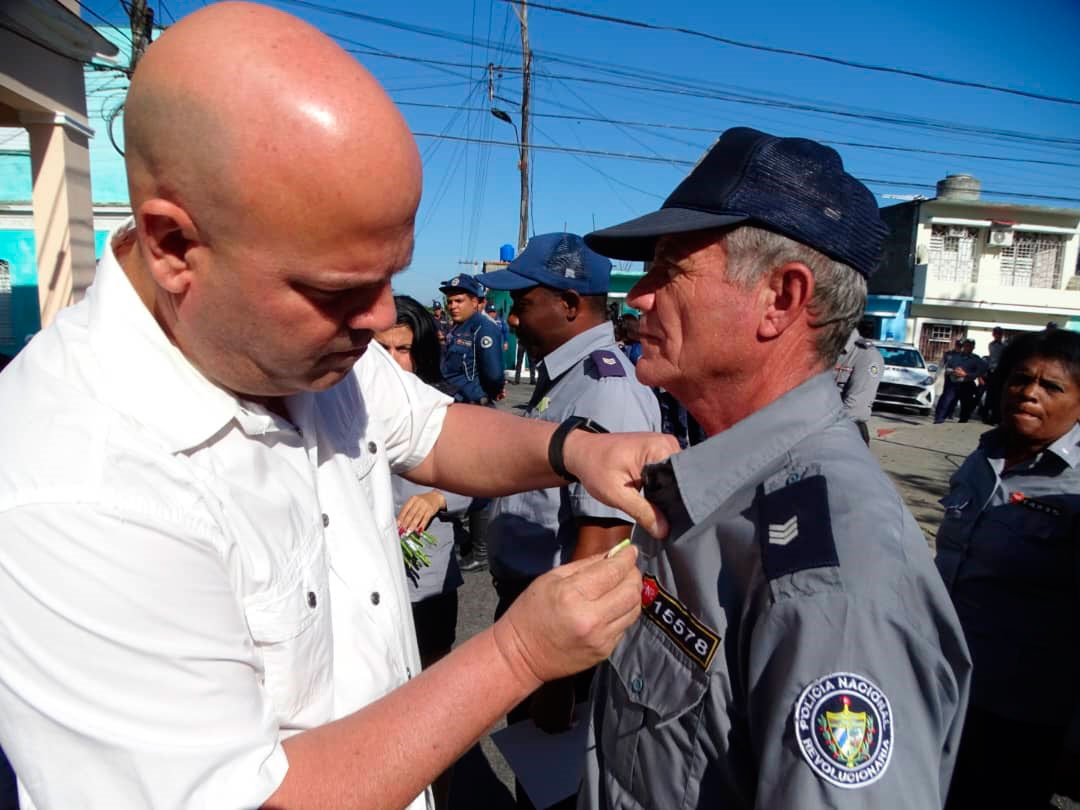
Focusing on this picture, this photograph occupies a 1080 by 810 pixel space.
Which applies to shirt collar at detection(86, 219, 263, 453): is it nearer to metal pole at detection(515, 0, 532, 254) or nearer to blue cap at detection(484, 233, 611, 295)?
blue cap at detection(484, 233, 611, 295)

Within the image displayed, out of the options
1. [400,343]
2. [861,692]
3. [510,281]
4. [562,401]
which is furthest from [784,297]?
[400,343]

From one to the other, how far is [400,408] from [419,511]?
1.42 meters

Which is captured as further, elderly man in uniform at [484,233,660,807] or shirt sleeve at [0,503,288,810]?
elderly man in uniform at [484,233,660,807]

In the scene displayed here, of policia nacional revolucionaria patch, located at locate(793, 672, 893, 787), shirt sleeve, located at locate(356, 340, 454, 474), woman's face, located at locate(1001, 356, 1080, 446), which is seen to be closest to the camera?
policia nacional revolucionaria patch, located at locate(793, 672, 893, 787)

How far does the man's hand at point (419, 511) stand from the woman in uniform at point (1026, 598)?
92.0 inches

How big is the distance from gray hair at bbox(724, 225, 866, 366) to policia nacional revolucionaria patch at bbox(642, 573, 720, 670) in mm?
687

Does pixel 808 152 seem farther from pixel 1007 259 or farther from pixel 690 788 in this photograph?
pixel 1007 259

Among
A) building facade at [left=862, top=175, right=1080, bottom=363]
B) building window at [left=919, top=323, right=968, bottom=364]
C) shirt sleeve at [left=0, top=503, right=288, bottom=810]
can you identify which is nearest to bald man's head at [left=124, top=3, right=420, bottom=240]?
shirt sleeve at [left=0, top=503, right=288, bottom=810]

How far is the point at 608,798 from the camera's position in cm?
154

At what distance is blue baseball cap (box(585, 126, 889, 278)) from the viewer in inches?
57.5

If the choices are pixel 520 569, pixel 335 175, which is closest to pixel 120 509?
pixel 335 175

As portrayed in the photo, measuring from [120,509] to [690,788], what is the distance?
111 cm

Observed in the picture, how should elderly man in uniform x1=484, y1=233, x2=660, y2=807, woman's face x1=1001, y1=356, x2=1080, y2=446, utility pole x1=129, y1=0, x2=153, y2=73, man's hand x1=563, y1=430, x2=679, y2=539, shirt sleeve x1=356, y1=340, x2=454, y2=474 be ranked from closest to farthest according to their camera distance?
1. man's hand x1=563, y1=430, x2=679, y2=539
2. shirt sleeve x1=356, y1=340, x2=454, y2=474
3. elderly man in uniform x1=484, y1=233, x2=660, y2=807
4. woman's face x1=1001, y1=356, x2=1080, y2=446
5. utility pole x1=129, y1=0, x2=153, y2=73

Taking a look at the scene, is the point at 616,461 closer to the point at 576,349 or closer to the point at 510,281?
the point at 576,349
